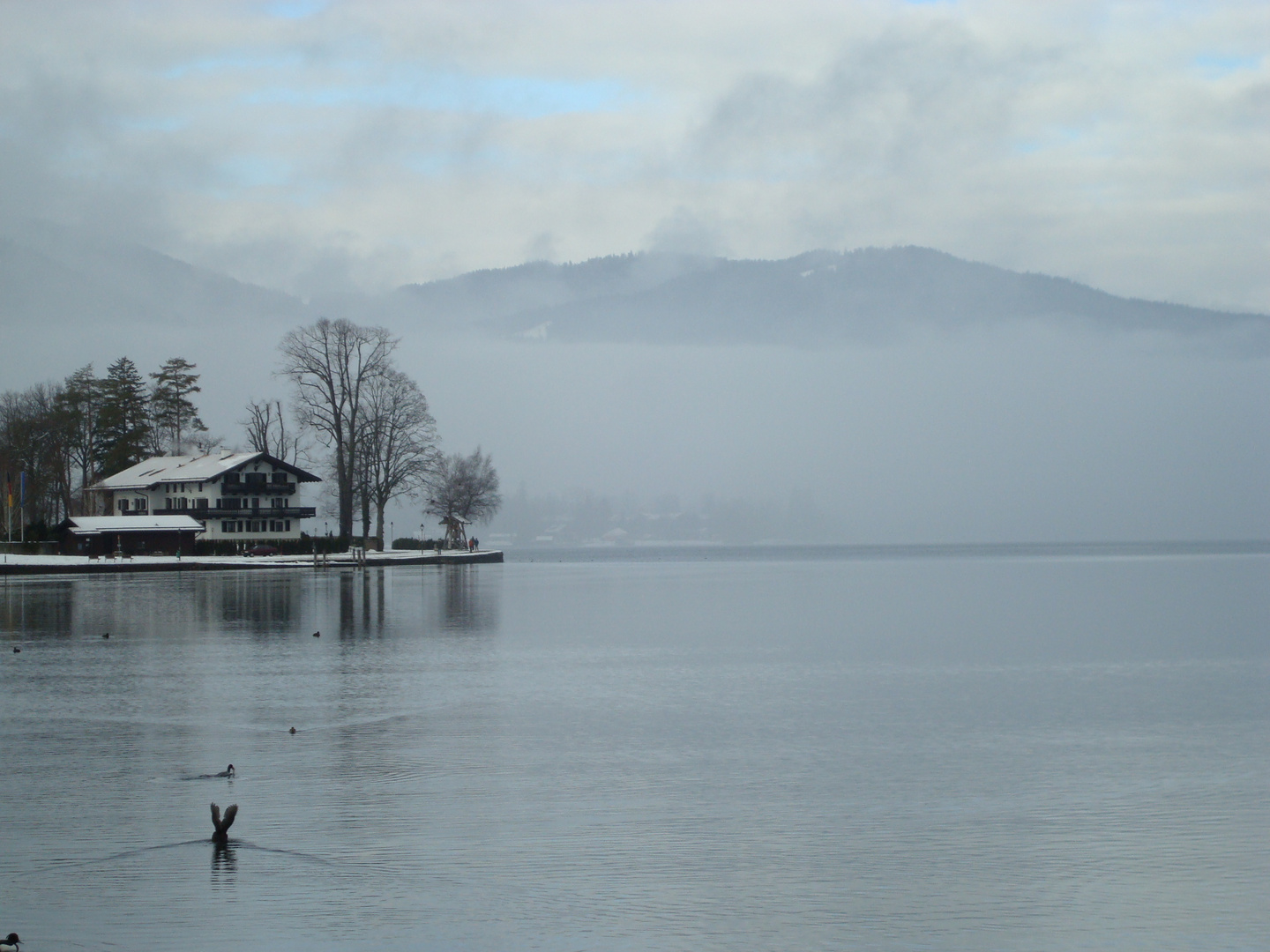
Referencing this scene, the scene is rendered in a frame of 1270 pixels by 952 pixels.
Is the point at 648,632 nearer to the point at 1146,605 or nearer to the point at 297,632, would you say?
the point at 297,632

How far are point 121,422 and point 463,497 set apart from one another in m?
32.5

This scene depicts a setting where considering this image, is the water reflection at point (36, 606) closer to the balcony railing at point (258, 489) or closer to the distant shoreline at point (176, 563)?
the distant shoreline at point (176, 563)

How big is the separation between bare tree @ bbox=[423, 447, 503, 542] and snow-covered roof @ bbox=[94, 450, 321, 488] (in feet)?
42.9

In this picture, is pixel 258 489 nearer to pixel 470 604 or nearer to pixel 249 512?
pixel 249 512

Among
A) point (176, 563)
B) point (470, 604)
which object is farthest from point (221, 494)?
point (470, 604)

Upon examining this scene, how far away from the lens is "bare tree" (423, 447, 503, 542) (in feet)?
406

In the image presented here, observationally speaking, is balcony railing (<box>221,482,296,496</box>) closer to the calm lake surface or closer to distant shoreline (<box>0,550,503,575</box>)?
distant shoreline (<box>0,550,503,575</box>)

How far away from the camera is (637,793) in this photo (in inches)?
655

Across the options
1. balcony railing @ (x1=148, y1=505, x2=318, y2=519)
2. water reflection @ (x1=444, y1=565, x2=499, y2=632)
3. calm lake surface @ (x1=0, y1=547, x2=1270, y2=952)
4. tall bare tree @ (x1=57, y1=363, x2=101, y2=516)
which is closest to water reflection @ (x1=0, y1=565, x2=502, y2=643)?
water reflection @ (x1=444, y1=565, x2=499, y2=632)

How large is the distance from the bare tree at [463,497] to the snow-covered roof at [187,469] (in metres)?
13.1

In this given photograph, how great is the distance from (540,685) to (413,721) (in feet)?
18.6

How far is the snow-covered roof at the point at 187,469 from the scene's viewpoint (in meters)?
110

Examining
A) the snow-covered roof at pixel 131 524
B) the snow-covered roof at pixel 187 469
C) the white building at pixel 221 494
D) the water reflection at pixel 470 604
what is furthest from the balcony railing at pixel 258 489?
the water reflection at pixel 470 604

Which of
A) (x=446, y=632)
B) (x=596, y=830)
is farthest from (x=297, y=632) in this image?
(x=596, y=830)
